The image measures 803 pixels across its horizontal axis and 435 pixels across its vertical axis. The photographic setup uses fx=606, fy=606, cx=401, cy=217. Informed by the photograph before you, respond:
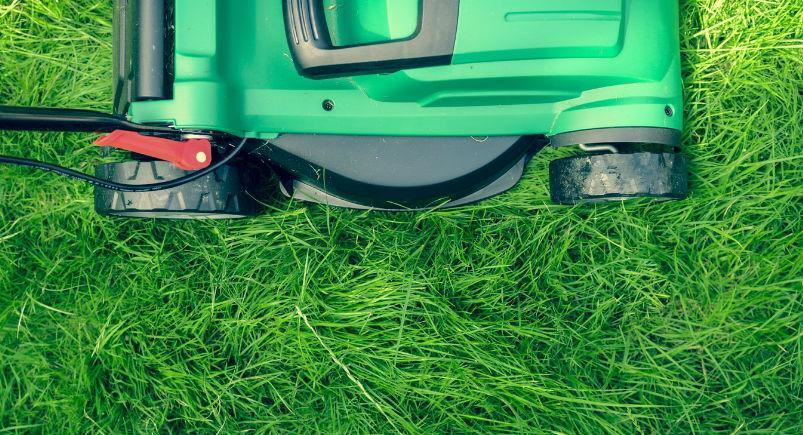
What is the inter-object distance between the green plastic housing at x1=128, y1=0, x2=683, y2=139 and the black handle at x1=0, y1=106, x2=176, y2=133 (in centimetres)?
4

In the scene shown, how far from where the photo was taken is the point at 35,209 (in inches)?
71.7

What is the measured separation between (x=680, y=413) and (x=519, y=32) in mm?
1129

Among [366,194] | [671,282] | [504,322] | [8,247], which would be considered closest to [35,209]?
[8,247]

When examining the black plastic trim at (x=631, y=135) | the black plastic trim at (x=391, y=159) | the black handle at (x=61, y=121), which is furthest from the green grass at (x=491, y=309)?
the black handle at (x=61, y=121)

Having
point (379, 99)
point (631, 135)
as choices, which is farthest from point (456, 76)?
point (631, 135)

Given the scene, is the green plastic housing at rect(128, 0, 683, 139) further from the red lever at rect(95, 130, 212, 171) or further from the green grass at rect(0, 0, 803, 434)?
the green grass at rect(0, 0, 803, 434)

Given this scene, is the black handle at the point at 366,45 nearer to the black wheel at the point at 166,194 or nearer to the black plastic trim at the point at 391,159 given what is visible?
the black plastic trim at the point at 391,159

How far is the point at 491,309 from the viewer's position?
171cm

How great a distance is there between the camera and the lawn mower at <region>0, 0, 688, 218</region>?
51.1 inches

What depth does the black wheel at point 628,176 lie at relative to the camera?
1437 mm

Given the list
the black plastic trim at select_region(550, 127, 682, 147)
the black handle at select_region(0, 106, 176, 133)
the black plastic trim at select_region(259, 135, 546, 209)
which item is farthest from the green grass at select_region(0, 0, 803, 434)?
the black handle at select_region(0, 106, 176, 133)

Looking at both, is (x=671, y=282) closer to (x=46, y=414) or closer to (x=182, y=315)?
(x=182, y=315)

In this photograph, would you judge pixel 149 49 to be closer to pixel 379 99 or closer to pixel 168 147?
pixel 168 147

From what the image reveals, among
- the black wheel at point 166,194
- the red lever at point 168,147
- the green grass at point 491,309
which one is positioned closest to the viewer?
the red lever at point 168,147
